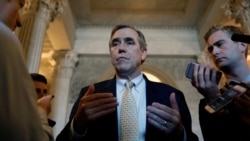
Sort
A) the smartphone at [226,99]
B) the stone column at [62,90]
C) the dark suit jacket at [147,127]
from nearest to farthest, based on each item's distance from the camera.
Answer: the smartphone at [226,99] → the dark suit jacket at [147,127] → the stone column at [62,90]

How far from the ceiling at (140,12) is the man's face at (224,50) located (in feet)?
19.1

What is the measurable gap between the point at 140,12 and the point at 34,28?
12.5 ft

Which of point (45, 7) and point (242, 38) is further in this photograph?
point (45, 7)

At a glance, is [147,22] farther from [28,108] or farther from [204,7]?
[28,108]

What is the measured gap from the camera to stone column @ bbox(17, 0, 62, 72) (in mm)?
5312

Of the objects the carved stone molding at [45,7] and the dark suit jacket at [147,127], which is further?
the carved stone molding at [45,7]

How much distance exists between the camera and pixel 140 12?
8.45 meters

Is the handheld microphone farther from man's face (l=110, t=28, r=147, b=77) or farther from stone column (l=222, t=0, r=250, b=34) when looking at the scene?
stone column (l=222, t=0, r=250, b=34)

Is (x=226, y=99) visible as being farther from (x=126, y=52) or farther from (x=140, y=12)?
(x=140, y=12)

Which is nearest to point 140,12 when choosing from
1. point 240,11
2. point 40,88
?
point 240,11

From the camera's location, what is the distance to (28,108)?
0.89 meters

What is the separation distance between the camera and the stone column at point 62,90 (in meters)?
7.69

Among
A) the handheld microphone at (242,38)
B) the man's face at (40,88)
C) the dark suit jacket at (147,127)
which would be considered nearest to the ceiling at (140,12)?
the man's face at (40,88)

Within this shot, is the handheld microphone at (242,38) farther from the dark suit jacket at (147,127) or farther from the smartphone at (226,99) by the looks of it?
the dark suit jacket at (147,127)
